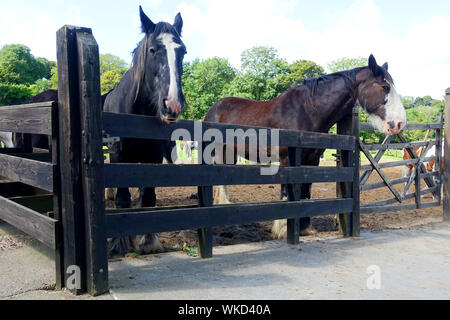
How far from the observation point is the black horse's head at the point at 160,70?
3.03 m

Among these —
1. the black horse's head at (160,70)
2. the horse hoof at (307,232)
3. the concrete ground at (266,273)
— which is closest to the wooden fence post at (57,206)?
the concrete ground at (266,273)

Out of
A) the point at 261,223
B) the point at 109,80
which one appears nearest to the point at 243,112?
the point at 261,223

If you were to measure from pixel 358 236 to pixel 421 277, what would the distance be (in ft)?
5.48

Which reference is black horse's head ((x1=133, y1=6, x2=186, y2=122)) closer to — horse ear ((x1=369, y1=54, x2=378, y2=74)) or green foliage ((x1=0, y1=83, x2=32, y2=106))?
horse ear ((x1=369, y1=54, x2=378, y2=74))

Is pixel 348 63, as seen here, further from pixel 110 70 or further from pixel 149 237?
pixel 149 237

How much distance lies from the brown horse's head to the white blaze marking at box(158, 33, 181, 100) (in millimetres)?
3322

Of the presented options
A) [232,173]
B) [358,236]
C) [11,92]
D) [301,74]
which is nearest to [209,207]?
[232,173]

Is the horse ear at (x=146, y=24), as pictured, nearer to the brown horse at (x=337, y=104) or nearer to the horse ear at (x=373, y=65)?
the brown horse at (x=337, y=104)

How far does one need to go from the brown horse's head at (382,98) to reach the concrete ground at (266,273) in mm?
1905

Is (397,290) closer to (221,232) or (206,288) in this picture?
(206,288)

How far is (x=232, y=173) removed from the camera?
3684 mm

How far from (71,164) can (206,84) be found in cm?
4521

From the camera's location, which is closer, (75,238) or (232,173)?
(75,238)

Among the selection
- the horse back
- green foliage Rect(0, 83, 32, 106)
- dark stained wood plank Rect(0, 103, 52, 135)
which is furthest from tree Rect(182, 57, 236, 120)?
dark stained wood plank Rect(0, 103, 52, 135)
